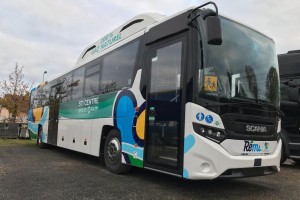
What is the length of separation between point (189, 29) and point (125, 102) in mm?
2434

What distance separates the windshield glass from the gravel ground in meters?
1.69

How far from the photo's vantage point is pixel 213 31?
5.39 meters

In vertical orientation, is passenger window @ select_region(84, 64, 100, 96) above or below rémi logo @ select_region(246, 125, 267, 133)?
above

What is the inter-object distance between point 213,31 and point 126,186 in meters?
3.25

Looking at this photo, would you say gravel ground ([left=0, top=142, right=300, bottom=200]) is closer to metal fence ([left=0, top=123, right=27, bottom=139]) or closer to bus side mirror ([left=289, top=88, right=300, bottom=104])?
bus side mirror ([left=289, top=88, right=300, bottom=104])

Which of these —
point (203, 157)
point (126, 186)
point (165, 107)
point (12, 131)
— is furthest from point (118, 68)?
point (12, 131)

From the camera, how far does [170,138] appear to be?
609cm

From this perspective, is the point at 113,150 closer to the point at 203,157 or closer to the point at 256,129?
the point at 203,157

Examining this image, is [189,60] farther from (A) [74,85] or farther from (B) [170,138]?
(A) [74,85]

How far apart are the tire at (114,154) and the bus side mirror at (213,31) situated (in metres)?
3.52

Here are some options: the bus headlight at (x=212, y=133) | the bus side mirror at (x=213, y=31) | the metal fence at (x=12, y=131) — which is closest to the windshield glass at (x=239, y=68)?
the bus side mirror at (x=213, y=31)

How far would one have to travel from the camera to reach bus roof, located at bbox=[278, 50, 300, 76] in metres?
10.3

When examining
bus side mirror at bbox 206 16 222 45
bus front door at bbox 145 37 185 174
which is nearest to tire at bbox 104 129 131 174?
bus front door at bbox 145 37 185 174

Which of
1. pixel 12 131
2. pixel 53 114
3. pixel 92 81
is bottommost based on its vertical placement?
pixel 12 131
